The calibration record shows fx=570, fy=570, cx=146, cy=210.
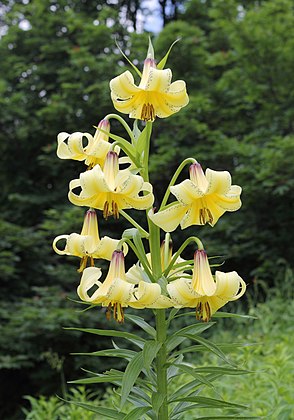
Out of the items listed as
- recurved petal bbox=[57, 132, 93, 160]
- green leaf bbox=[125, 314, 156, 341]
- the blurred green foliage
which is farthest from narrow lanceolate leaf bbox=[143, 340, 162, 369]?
the blurred green foliage

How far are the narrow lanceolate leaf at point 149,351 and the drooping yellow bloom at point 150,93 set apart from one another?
49 centimetres

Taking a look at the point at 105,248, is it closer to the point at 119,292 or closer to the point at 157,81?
the point at 119,292

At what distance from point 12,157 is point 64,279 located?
1.82 m

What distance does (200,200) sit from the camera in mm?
1191

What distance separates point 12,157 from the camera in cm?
623

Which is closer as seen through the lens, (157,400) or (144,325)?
(157,400)

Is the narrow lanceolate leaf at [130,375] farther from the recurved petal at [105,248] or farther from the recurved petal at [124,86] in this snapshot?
the recurved petal at [124,86]

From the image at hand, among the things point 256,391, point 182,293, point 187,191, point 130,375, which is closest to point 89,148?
point 187,191

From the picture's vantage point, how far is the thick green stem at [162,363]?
1.32m

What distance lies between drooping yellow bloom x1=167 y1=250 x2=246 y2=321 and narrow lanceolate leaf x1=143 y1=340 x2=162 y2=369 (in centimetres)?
13

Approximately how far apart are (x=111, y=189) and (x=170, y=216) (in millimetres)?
140

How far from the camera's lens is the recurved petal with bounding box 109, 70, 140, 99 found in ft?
3.94

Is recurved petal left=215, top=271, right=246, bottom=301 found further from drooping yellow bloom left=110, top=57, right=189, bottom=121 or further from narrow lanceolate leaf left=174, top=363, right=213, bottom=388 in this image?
drooping yellow bloom left=110, top=57, right=189, bottom=121

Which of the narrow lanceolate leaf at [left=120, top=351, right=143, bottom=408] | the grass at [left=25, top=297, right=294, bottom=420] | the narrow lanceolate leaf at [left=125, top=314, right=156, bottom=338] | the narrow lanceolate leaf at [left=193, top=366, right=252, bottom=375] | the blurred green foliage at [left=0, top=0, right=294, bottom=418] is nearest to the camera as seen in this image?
the narrow lanceolate leaf at [left=120, top=351, right=143, bottom=408]
